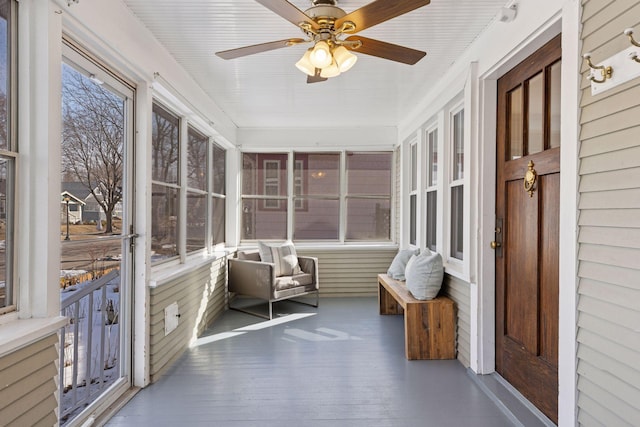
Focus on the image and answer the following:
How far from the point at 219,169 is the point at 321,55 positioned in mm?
3891

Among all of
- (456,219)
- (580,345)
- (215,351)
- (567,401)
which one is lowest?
(215,351)

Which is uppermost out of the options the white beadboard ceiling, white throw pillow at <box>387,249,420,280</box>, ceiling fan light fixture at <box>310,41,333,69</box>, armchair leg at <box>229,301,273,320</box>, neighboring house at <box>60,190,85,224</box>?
the white beadboard ceiling

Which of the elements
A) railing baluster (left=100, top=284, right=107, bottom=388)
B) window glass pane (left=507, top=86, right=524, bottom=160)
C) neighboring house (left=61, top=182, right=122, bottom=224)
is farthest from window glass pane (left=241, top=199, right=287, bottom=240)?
window glass pane (left=507, top=86, right=524, bottom=160)

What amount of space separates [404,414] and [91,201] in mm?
2367

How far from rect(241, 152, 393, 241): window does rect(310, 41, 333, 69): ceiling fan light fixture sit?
4.16 meters

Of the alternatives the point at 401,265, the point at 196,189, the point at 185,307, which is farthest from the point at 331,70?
the point at 401,265

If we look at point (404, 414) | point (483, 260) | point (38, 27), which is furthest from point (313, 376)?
point (38, 27)

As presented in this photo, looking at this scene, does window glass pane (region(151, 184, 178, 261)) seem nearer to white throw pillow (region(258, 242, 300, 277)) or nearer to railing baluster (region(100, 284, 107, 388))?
railing baluster (region(100, 284, 107, 388))

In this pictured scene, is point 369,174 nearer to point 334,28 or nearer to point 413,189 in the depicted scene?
point 413,189

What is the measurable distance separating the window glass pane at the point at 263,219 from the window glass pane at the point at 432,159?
8.09 feet

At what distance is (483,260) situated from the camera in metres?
3.00

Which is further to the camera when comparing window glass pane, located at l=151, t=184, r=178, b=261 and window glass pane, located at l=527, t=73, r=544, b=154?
window glass pane, located at l=151, t=184, r=178, b=261

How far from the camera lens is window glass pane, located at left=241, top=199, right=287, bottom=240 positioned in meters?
6.31

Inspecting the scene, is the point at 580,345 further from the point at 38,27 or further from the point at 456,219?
the point at 38,27
